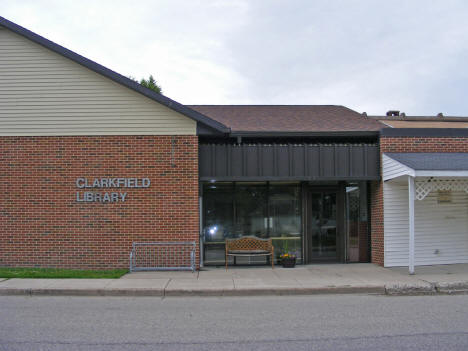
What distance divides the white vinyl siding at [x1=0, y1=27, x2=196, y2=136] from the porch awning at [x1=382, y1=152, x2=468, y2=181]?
628 cm

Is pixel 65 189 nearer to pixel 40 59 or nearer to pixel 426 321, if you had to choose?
pixel 40 59

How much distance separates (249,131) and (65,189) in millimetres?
5123

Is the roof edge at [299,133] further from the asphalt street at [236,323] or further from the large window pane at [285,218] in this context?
the asphalt street at [236,323]

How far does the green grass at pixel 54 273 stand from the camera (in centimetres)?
1034

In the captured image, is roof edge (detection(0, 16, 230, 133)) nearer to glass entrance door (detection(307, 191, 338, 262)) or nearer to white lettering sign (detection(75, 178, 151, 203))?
white lettering sign (detection(75, 178, 151, 203))

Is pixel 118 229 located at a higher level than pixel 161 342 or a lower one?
higher

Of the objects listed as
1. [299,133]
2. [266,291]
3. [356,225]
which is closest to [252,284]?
[266,291]

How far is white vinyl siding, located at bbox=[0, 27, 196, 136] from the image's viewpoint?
38.0 feet

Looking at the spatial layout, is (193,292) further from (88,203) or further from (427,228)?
(427,228)

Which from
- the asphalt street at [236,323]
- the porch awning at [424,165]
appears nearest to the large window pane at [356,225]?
the porch awning at [424,165]

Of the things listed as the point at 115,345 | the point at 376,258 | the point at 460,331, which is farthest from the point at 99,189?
the point at 460,331

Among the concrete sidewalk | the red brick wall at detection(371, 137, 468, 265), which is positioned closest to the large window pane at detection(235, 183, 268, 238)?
the concrete sidewalk

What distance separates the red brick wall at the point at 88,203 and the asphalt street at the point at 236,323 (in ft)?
9.24

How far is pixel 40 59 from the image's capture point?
11648 mm
